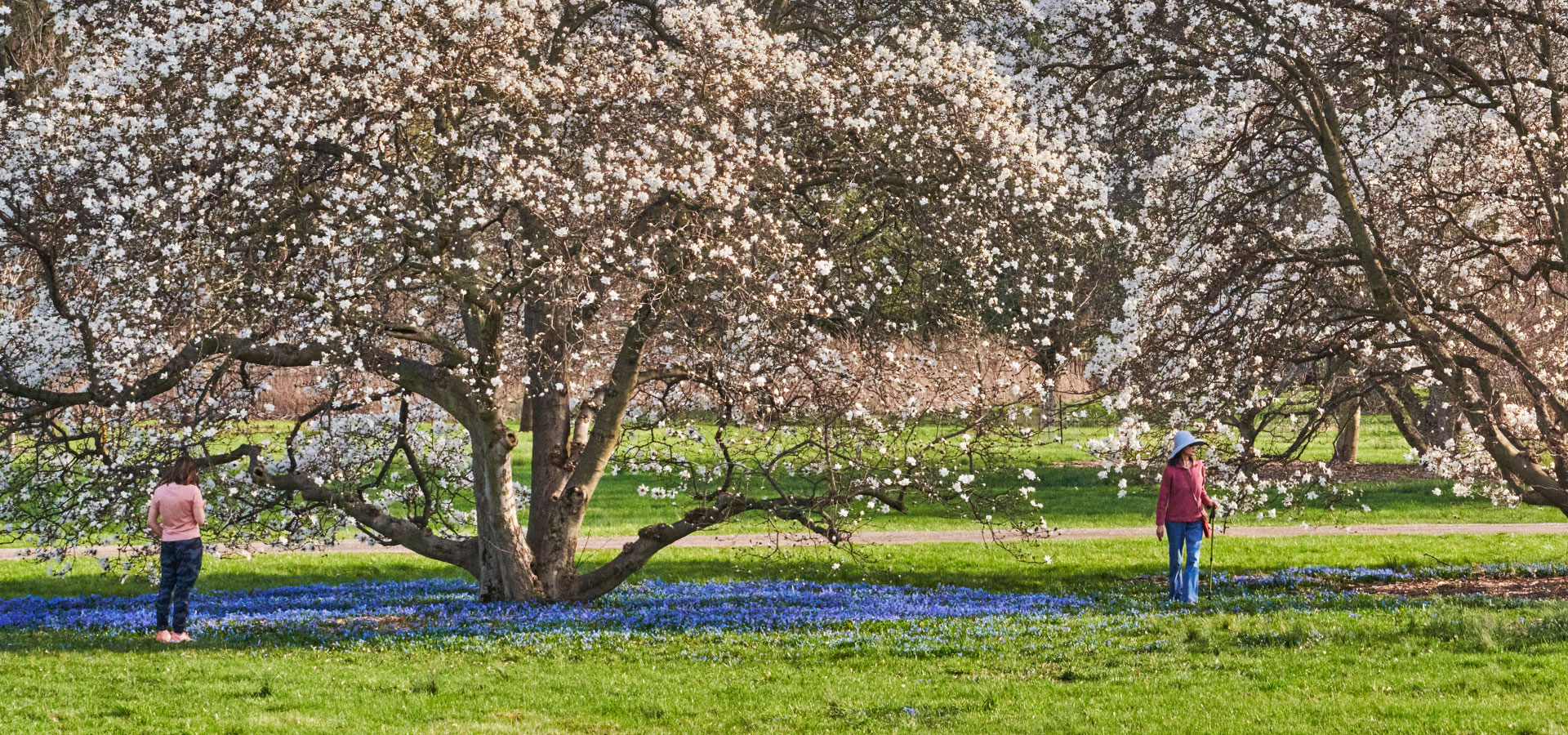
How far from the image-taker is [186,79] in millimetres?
10664

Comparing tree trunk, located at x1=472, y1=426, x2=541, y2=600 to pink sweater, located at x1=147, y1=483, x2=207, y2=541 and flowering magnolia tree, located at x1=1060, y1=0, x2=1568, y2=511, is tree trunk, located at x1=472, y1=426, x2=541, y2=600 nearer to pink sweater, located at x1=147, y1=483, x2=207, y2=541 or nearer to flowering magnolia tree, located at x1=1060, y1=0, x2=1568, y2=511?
pink sweater, located at x1=147, y1=483, x2=207, y2=541

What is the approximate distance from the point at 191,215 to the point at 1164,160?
12.2 meters

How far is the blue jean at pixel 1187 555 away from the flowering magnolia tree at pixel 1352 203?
4.74ft

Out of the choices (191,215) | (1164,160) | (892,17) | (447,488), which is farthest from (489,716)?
(1164,160)

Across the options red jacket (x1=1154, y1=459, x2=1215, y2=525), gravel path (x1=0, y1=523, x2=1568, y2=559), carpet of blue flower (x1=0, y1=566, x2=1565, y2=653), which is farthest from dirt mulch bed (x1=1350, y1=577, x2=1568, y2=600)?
gravel path (x1=0, y1=523, x2=1568, y2=559)

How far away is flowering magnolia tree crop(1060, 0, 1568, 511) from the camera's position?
1375 centimetres

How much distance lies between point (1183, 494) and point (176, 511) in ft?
31.9

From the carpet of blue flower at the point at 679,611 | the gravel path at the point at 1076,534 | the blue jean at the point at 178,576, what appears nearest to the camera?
the blue jean at the point at 178,576

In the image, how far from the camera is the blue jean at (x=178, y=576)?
12.2 m

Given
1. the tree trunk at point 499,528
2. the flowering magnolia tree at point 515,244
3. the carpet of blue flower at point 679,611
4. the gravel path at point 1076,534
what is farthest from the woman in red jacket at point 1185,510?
the gravel path at point 1076,534

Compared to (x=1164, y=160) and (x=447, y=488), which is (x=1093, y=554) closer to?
(x=1164, y=160)

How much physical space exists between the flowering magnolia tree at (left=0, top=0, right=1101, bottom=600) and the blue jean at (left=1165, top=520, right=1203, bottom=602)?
1.65m

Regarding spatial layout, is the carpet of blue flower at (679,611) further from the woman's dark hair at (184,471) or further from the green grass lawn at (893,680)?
the woman's dark hair at (184,471)

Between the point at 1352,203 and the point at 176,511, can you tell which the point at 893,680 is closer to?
the point at 176,511
